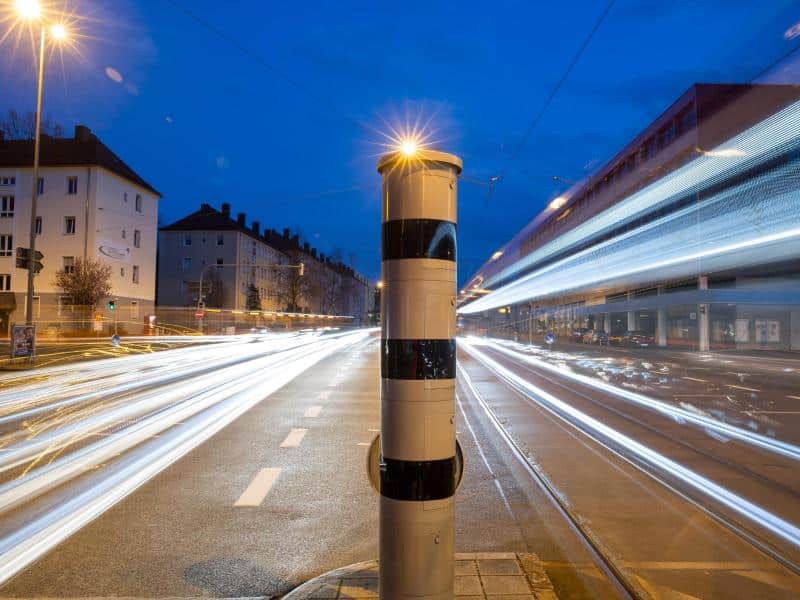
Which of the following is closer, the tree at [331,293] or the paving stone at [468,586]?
the paving stone at [468,586]

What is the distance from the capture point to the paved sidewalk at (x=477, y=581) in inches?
130

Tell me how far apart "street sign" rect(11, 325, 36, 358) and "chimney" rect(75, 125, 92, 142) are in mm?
34649

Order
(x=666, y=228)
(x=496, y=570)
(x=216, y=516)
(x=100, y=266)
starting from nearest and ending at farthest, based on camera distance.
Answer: (x=496, y=570)
(x=216, y=516)
(x=666, y=228)
(x=100, y=266)

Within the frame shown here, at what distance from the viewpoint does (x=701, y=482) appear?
247 inches

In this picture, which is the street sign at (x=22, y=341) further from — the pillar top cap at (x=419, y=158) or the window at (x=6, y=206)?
the window at (x=6, y=206)

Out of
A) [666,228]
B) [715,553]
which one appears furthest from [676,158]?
[715,553]

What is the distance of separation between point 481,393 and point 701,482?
7973 mm

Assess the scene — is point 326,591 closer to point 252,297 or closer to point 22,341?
point 22,341

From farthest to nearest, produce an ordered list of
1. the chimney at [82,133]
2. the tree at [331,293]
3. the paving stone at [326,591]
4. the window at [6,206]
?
the tree at [331,293]
the chimney at [82,133]
the window at [6,206]
the paving stone at [326,591]

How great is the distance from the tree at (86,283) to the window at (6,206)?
9.14 m

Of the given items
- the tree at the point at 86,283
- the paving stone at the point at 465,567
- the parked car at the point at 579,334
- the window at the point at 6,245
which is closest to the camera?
the paving stone at the point at 465,567

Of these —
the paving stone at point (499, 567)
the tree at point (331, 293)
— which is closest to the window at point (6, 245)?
the paving stone at point (499, 567)

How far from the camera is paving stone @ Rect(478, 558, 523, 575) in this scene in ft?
11.9

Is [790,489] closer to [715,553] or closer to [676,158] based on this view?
[715,553]
